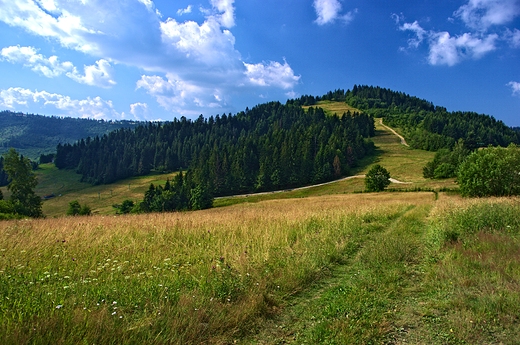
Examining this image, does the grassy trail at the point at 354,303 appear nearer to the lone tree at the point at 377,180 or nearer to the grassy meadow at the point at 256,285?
the grassy meadow at the point at 256,285

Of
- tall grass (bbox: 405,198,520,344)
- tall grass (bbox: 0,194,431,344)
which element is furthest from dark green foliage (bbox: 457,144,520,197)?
tall grass (bbox: 0,194,431,344)

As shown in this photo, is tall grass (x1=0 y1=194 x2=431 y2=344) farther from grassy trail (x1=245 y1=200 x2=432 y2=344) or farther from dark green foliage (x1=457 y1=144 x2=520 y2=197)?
dark green foliage (x1=457 y1=144 x2=520 y2=197)

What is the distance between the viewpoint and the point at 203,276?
5.80 m

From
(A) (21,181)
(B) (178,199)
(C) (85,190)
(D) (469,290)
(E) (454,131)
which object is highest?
(E) (454,131)

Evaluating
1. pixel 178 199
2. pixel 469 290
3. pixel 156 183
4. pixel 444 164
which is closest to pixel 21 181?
pixel 178 199

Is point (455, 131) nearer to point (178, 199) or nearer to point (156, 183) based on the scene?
point (178, 199)

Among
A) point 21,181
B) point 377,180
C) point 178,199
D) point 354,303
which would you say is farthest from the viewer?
point 178,199

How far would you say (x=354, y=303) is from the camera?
17.0 ft

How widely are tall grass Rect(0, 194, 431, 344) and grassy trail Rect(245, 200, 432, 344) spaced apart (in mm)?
312

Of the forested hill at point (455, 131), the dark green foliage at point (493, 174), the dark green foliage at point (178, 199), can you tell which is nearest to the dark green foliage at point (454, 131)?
the forested hill at point (455, 131)

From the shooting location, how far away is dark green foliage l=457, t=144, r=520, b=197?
132 feet

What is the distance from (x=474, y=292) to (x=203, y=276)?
17.3 feet

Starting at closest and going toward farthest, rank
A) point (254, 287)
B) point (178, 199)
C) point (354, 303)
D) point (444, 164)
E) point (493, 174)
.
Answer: point (354, 303) < point (254, 287) < point (493, 174) < point (444, 164) < point (178, 199)

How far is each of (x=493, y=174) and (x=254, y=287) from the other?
159ft
